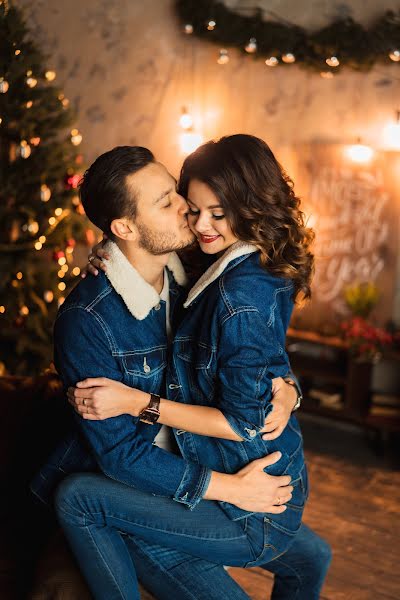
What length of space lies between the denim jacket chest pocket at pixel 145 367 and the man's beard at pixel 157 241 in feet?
0.95

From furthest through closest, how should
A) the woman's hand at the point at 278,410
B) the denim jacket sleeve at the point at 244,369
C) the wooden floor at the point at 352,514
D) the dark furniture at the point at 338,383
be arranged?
1. the dark furniture at the point at 338,383
2. the wooden floor at the point at 352,514
3. the woman's hand at the point at 278,410
4. the denim jacket sleeve at the point at 244,369

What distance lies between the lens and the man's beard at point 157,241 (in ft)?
6.69

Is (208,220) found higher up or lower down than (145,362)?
higher up

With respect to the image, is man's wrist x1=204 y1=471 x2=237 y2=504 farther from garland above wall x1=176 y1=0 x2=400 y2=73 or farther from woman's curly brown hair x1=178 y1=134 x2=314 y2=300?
garland above wall x1=176 y1=0 x2=400 y2=73

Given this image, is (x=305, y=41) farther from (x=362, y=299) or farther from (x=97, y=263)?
(x=97, y=263)

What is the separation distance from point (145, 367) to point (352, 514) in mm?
2267

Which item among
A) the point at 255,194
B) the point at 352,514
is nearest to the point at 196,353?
the point at 255,194

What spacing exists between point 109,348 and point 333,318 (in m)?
3.32

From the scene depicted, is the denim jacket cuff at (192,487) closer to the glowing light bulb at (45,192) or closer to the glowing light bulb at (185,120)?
the glowing light bulb at (45,192)

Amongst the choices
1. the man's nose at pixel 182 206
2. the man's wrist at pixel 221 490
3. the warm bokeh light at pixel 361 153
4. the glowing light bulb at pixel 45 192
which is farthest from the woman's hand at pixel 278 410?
the warm bokeh light at pixel 361 153

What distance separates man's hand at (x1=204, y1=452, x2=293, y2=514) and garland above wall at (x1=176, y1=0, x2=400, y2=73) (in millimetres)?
3434

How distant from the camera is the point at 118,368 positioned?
195 cm

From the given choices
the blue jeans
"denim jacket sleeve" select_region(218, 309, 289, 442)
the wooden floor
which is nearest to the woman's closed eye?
"denim jacket sleeve" select_region(218, 309, 289, 442)

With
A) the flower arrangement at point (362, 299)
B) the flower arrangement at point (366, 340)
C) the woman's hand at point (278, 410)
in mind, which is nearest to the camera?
the woman's hand at point (278, 410)
